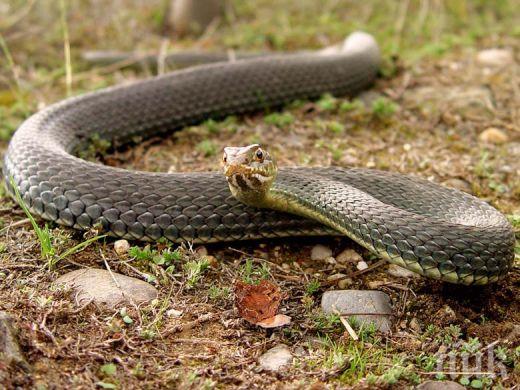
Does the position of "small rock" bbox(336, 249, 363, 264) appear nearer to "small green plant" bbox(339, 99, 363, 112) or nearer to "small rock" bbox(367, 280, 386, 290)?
"small rock" bbox(367, 280, 386, 290)

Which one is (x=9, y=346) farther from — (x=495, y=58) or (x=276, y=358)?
(x=495, y=58)

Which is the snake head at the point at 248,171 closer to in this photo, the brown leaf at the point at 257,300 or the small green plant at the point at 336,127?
the brown leaf at the point at 257,300

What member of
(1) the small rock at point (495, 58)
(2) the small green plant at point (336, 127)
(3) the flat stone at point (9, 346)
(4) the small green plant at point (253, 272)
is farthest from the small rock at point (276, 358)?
(1) the small rock at point (495, 58)

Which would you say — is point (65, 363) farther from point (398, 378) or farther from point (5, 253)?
point (398, 378)

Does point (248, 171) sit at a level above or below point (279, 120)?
above

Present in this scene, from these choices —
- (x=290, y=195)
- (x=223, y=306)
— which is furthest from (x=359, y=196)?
(x=223, y=306)

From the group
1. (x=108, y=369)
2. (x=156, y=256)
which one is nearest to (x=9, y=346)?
(x=108, y=369)
